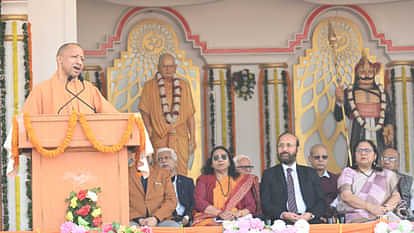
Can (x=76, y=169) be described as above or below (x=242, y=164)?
above

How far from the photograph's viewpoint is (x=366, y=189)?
9.11 metres

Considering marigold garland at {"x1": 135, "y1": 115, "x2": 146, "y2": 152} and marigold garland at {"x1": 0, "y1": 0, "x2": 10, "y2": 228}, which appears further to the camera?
marigold garland at {"x1": 0, "y1": 0, "x2": 10, "y2": 228}

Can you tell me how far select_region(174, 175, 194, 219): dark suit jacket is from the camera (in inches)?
374

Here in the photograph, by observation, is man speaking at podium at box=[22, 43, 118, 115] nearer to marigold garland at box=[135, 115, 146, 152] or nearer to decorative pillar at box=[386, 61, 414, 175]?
marigold garland at box=[135, 115, 146, 152]

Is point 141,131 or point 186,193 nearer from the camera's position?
point 141,131

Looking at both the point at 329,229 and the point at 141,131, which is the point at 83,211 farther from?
the point at 329,229

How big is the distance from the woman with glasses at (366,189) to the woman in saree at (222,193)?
35.2 inches

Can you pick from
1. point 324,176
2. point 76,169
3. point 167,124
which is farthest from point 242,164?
point 76,169

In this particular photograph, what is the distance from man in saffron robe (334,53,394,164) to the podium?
21.7 ft

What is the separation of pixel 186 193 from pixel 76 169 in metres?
3.20

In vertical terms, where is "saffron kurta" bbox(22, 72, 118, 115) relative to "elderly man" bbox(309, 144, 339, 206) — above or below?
above

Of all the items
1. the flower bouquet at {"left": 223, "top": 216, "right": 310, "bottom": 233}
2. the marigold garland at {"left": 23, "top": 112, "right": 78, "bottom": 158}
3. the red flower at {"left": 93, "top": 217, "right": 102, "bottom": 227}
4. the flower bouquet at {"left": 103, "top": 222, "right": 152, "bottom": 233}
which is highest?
the marigold garland at {"left": 23, "top": 112, "right": 78, "bottom": 158}

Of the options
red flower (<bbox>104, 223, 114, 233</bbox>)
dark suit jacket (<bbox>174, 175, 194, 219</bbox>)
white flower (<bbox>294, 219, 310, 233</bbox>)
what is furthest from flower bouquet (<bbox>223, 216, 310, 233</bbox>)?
dark suit jacket (<bbox>174, 175, 194, 219</bbox>)

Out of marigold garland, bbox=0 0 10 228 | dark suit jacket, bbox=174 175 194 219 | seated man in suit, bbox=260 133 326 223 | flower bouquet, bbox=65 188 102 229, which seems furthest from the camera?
dark suit jacket, bbox=174 175 194 219
